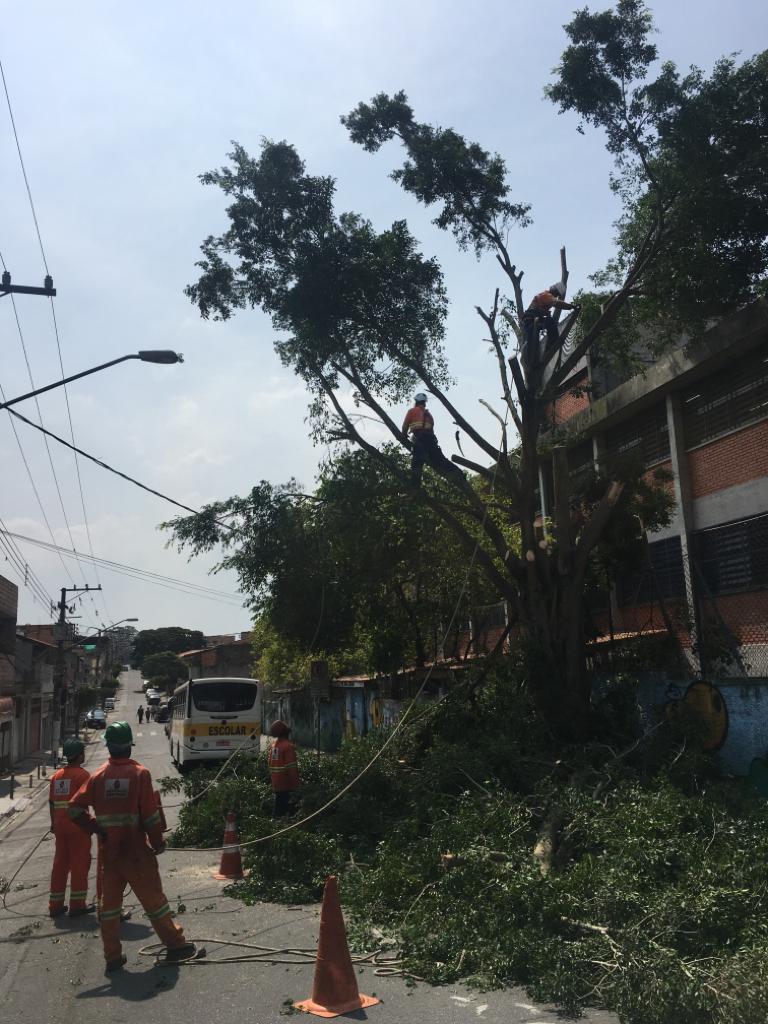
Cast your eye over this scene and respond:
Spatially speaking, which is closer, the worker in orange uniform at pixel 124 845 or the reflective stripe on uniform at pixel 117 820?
the worker in orange uniform at pixel 124 845

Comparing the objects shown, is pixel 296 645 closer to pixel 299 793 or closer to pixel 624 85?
pixel 299 793

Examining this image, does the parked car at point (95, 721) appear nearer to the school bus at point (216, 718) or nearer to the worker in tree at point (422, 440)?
the school bus at point (216, 718)

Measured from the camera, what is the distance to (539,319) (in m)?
14.2

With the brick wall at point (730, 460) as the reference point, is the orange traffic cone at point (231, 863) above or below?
below

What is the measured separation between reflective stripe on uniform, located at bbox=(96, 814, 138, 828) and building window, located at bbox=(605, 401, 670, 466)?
39.5 feet

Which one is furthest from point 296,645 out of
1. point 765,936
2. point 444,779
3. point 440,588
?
point 765,936

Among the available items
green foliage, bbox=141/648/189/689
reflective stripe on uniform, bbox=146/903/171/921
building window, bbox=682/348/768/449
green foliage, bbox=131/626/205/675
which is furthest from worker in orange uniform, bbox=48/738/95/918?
green foliage, bbox=131/626/205/675

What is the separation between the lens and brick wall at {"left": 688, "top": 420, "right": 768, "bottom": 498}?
14422mm

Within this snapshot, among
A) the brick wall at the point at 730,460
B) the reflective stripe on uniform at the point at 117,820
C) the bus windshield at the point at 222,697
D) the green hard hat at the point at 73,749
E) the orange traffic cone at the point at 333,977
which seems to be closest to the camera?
the orange traffic cone at the point at 333,977

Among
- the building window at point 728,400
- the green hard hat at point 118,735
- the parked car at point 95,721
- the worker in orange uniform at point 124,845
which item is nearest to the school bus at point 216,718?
the building window at point 728,400

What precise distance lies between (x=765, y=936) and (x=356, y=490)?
10.2m

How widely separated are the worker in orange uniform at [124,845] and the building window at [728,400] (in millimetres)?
11584

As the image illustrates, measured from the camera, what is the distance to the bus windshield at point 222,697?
76.2 ft

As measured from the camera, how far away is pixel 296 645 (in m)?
21.5
